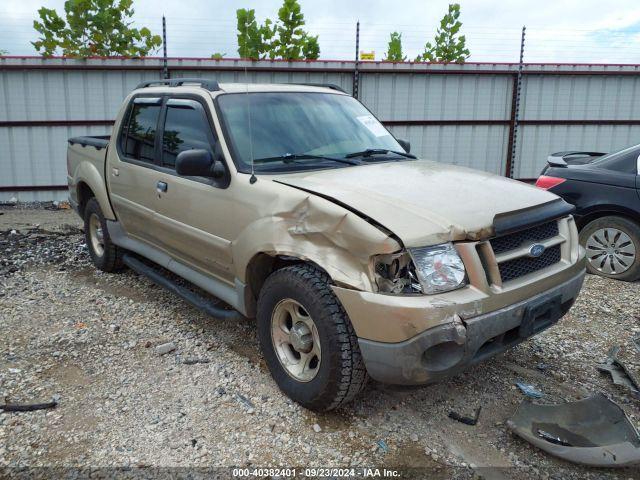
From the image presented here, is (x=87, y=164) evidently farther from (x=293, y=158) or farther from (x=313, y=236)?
(x=313, y=236)

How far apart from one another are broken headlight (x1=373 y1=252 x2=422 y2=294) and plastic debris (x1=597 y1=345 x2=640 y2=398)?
1.86m

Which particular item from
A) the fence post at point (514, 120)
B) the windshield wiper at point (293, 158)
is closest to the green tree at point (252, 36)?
the fence post at point (514, 120)

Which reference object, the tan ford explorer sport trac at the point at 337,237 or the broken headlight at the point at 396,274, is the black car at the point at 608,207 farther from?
the broken headlight at the point at 396,274

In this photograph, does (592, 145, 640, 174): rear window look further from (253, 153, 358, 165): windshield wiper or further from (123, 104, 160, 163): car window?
(123, 104, 160, 163): car window

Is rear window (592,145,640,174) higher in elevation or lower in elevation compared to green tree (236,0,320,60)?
lower

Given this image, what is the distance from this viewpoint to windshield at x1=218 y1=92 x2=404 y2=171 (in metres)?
→ 3.80

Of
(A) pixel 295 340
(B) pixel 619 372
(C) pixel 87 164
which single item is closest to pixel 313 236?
(A) pixel 295 340

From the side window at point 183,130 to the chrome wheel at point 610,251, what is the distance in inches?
167

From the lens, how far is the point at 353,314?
9.23 feet

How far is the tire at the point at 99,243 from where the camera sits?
224 inches

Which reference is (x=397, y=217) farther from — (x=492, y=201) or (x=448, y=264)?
(x=492, y=201)

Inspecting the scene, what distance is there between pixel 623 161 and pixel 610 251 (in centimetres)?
96

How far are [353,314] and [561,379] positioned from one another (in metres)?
1.82

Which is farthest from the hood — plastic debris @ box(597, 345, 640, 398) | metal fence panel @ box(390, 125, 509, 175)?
metal fence panel @ box(390, 125, 509, 175)
